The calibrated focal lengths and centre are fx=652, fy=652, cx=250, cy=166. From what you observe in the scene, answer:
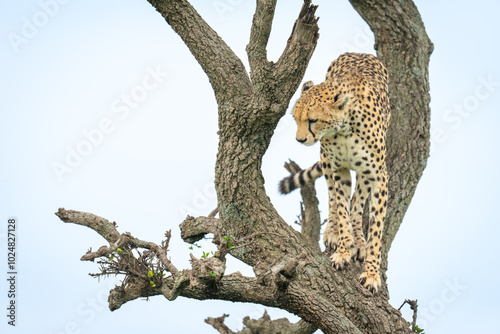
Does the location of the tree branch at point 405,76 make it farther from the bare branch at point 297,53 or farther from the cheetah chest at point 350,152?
the bare branch at point 297,53

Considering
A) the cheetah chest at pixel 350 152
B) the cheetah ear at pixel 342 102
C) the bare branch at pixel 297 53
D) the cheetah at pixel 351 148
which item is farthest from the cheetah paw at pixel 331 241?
the bare branch at pixel 297 53

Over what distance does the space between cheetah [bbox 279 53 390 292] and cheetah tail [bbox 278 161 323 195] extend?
0.88 meters

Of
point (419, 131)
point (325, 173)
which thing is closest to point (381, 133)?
point (325, 173)

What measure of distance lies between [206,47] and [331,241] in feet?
8.04

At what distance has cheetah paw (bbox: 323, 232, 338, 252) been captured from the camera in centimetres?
689

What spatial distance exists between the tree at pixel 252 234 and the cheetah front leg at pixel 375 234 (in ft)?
0.38

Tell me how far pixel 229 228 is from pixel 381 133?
1.83m

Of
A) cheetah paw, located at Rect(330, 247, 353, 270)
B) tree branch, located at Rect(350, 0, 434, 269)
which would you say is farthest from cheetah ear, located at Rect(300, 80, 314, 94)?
cheetah paw, located at Rect(330, 247, 353, 270)

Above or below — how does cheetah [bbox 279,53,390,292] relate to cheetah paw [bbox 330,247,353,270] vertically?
above

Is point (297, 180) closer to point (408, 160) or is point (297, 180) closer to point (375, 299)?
point (408, 160)

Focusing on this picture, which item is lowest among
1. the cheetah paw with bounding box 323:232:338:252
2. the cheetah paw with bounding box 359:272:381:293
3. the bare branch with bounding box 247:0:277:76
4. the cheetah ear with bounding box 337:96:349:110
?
the cheetah paw with bounding box 359:272:381:293

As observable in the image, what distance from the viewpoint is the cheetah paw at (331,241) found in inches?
271

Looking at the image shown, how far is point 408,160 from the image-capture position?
7.67m

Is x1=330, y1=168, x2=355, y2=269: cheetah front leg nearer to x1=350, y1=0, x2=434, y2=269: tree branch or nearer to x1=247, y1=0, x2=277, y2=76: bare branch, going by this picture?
x1=350, y1=0, x2=434, y2=269: tree branch
